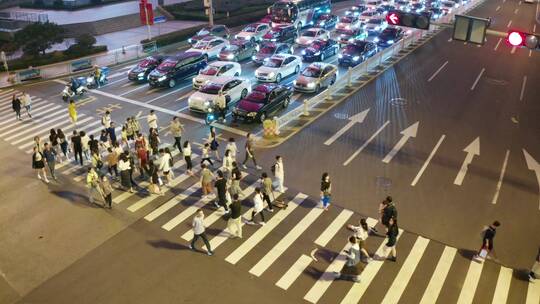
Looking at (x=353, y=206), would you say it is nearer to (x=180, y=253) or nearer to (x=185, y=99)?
(x=180, y=253)

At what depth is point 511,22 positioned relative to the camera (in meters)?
53.8

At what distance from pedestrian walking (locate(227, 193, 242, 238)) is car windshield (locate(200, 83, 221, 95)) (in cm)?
1198

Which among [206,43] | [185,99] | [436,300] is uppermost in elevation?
[206,43]

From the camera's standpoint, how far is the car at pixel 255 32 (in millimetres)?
41219

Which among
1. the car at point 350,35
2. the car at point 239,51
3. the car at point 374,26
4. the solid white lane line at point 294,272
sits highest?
the car at point 374,26

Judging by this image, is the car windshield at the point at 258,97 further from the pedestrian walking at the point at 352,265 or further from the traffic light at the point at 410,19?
the pedestrian walking at the point at 352,265

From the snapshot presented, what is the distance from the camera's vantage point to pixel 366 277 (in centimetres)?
1287

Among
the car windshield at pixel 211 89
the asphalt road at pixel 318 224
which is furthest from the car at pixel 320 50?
the car windshield at pixel 211 89

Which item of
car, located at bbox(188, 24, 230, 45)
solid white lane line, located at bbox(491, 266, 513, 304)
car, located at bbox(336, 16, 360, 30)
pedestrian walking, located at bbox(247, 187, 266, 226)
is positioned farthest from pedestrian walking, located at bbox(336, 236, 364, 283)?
car, located at bbox(336, 16, 360, 30)

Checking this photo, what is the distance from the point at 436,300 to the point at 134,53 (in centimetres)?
3395

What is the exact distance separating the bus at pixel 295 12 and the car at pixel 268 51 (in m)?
9.97

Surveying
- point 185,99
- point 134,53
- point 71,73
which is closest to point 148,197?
point 185,99

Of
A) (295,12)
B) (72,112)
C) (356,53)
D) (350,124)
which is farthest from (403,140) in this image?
(295,12)

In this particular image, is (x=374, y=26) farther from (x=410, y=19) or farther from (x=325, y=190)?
(x=325, y=190)
